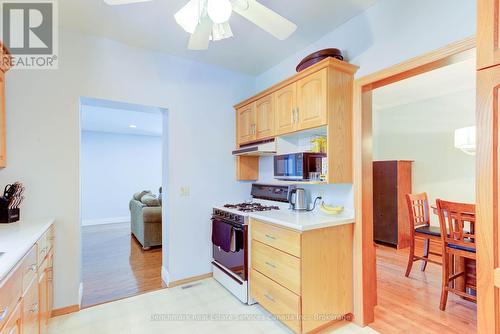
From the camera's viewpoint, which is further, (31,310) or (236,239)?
(236,239)

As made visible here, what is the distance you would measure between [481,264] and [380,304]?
1.75 meters

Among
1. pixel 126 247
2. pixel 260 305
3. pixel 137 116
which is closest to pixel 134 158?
pixel 137 116

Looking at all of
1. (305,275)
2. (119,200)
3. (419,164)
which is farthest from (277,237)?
(119,200)

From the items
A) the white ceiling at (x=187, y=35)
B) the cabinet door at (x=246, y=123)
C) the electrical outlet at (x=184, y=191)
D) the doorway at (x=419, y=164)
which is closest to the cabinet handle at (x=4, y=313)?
the electrical outlet at (x=184, y=191)

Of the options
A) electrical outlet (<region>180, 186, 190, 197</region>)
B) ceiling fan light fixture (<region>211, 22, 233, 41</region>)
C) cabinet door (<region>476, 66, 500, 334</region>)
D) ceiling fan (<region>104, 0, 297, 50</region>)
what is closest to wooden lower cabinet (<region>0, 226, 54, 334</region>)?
electrical outlet (<region>180, 186, 190, 197</region>)

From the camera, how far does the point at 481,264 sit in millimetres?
1102

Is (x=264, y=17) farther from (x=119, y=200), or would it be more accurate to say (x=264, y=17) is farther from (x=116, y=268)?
(x=119, y=200)

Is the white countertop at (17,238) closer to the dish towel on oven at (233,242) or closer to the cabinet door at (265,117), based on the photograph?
the dish towel on oven at (233,242)

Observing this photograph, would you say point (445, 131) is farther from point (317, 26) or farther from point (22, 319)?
point (22, 319)

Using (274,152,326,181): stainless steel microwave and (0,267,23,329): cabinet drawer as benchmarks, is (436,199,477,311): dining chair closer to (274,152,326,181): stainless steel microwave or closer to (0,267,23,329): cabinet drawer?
(274,152,326,181): stainless steel microwave

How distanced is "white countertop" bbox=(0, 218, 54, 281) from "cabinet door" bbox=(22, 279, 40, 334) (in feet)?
0.84

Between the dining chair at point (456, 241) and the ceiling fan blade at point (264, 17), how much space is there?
2338 millimetres

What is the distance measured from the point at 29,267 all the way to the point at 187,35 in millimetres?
2311

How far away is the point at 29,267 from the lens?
1.46m
